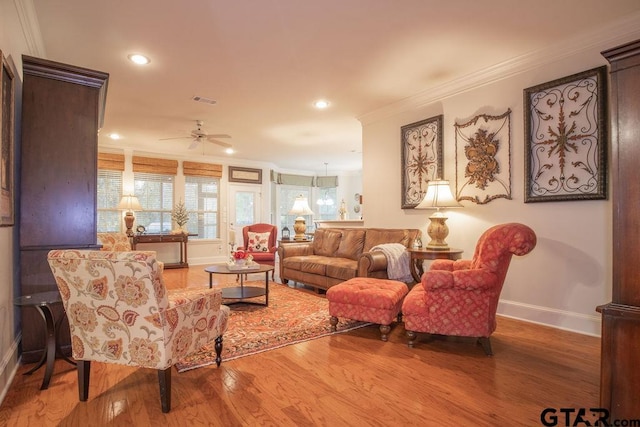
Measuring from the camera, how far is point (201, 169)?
25.5 ft

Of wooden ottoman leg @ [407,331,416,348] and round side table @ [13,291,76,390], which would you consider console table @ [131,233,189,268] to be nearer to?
round side table @ [13,291,76,390]

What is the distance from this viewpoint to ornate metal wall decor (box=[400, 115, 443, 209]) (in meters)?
4.15

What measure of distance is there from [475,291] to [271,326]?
1.78m

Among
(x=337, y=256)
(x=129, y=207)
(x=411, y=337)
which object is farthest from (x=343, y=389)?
(x=129, y=207)

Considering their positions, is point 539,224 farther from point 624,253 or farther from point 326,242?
point 326,242

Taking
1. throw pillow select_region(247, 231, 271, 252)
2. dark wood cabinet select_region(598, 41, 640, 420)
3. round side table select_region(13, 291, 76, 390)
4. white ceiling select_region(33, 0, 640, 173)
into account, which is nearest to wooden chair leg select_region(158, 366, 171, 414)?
round side table select_region(13, 291, 76, 390)

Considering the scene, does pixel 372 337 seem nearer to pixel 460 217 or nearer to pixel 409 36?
pixel 460 217

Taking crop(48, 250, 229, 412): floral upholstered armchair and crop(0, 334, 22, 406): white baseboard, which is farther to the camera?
crop(0, 334, 22, 406): white baseboard

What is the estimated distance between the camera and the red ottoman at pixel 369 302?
2781mm

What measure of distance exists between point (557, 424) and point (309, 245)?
4018 mm

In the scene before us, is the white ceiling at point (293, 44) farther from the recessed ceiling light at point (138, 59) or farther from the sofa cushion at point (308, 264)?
the sofa cushion at point (308, 264)

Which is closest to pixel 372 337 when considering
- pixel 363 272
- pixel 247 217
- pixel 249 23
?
pixel 363 272

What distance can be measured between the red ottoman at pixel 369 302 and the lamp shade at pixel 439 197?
98cm

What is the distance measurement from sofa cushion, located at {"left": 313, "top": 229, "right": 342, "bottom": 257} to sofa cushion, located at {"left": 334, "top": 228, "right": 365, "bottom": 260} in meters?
0.09
